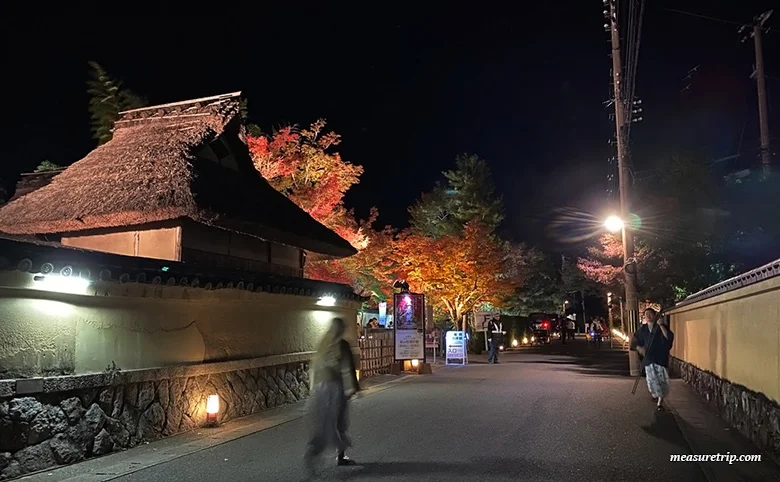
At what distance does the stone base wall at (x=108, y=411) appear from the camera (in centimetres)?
751

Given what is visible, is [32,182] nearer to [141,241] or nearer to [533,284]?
[141,241]

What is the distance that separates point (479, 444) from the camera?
8.90 metres

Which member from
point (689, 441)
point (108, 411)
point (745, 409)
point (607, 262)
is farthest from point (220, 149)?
point (607, 262)

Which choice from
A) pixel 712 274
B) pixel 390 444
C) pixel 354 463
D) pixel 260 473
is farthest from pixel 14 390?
pixel 712 274

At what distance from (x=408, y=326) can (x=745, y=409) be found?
12534 mm

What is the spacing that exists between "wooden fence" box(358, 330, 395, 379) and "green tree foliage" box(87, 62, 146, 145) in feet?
43.8

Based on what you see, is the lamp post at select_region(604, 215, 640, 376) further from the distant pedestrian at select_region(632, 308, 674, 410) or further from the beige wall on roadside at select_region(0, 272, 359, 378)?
the beige wall on roadside at select_region(0, 272, 359, 378)

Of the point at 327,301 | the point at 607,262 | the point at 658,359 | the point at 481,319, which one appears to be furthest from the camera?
the point at 481,319

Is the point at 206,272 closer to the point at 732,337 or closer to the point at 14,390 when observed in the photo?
the point at 14,390

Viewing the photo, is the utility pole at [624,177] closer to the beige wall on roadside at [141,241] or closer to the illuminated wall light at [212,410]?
the illuminated wall light at [212,410]

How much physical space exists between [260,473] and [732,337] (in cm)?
785

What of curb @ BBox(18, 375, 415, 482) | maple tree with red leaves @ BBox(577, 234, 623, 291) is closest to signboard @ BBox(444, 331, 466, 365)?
maple tree with red leaves @ BBox(577, 234, 623, 291)

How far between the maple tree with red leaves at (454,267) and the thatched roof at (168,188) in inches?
639

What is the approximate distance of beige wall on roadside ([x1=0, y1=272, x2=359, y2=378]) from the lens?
777cm
